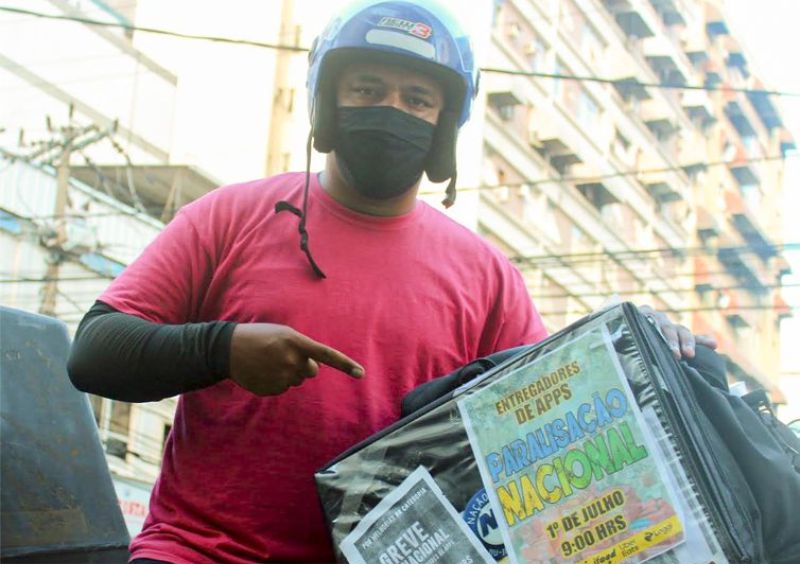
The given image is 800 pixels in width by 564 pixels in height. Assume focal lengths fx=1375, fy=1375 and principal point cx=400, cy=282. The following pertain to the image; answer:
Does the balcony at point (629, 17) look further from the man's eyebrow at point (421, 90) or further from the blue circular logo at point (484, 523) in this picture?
the blue circular logo at point (484, 523)

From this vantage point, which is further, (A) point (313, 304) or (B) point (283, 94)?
(B) point (283, 94)

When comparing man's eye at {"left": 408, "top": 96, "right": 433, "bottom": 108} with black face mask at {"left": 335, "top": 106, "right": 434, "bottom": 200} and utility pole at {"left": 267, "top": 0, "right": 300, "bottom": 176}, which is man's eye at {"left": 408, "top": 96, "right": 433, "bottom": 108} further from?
utility pole at {"left": 267, "top": 0, "right": 300, "bottom": 176}

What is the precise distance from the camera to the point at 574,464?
6.57ft

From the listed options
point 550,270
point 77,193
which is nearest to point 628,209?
point 550,270

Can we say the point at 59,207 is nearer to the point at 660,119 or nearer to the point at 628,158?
the point at 628,158

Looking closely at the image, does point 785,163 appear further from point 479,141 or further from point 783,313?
point 479,141

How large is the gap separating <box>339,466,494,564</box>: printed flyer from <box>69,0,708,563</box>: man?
245 millimetres

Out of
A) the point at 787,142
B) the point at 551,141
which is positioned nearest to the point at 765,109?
the point at 787,142

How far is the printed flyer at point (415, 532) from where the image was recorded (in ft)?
7.04

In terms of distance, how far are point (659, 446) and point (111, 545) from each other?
193 cm

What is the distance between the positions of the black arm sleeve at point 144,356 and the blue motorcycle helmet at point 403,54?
627 mm

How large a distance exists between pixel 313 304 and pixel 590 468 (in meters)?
0.85

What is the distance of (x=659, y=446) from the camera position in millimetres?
1938

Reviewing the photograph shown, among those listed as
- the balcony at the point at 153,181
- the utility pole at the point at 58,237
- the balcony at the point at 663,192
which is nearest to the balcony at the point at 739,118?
the balcony at the point at 663,192
